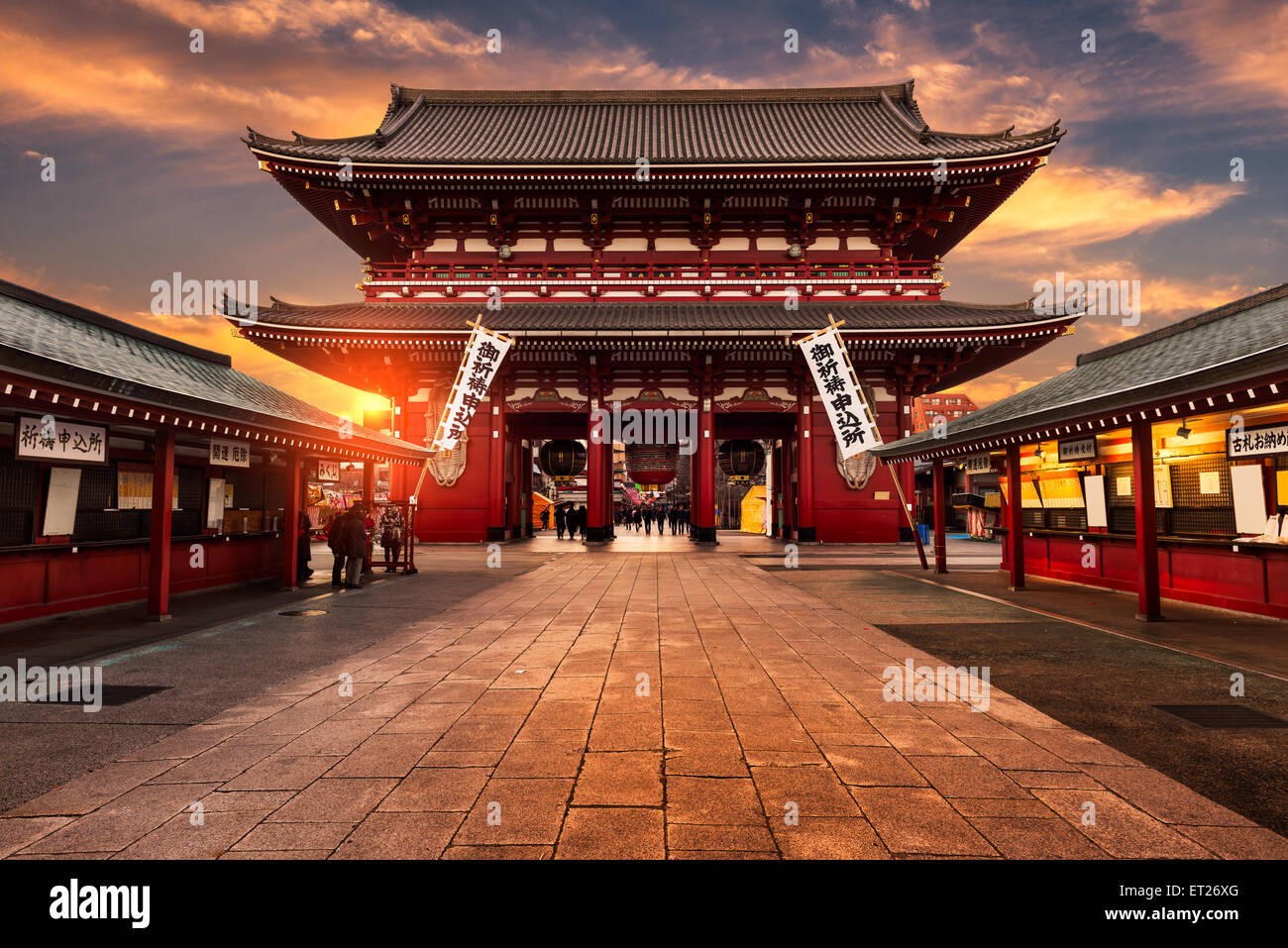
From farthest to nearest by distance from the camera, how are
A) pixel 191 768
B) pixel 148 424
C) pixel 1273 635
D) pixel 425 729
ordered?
pixel 148 424, pixel 1273 635, pixel 425 729, pixel 191 768

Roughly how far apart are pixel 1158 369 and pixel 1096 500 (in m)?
3.46

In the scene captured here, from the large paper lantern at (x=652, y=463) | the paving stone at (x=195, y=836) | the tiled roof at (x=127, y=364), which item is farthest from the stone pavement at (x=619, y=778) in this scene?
the large paper lantern at (x=652, y=463)

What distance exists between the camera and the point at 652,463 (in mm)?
30641

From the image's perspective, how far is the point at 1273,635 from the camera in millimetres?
→ 6348

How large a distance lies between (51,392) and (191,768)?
436 cm

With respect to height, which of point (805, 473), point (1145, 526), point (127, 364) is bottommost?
point (1145, 526)

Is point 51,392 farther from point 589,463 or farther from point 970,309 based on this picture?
point 970,309

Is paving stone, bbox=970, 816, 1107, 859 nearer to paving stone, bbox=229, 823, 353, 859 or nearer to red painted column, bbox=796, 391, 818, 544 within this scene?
paving stone, bbox=229, 823, 353, 859

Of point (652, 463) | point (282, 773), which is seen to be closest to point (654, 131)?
point (652, 463)

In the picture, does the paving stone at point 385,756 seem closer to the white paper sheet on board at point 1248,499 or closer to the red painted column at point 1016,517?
the red painted column at point 1016,517

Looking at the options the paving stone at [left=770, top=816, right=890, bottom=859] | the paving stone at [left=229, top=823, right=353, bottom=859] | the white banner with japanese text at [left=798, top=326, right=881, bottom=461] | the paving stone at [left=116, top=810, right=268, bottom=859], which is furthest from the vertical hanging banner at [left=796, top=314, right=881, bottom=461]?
the paving stone at [left=116, top=810, right=268, bottom=859]

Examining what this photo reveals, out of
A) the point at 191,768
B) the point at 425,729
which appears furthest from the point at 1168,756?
the point at 191,768

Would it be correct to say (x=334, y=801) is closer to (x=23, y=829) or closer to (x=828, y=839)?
(x=23, y=829)

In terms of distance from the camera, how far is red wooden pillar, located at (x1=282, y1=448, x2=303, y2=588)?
391 inches
